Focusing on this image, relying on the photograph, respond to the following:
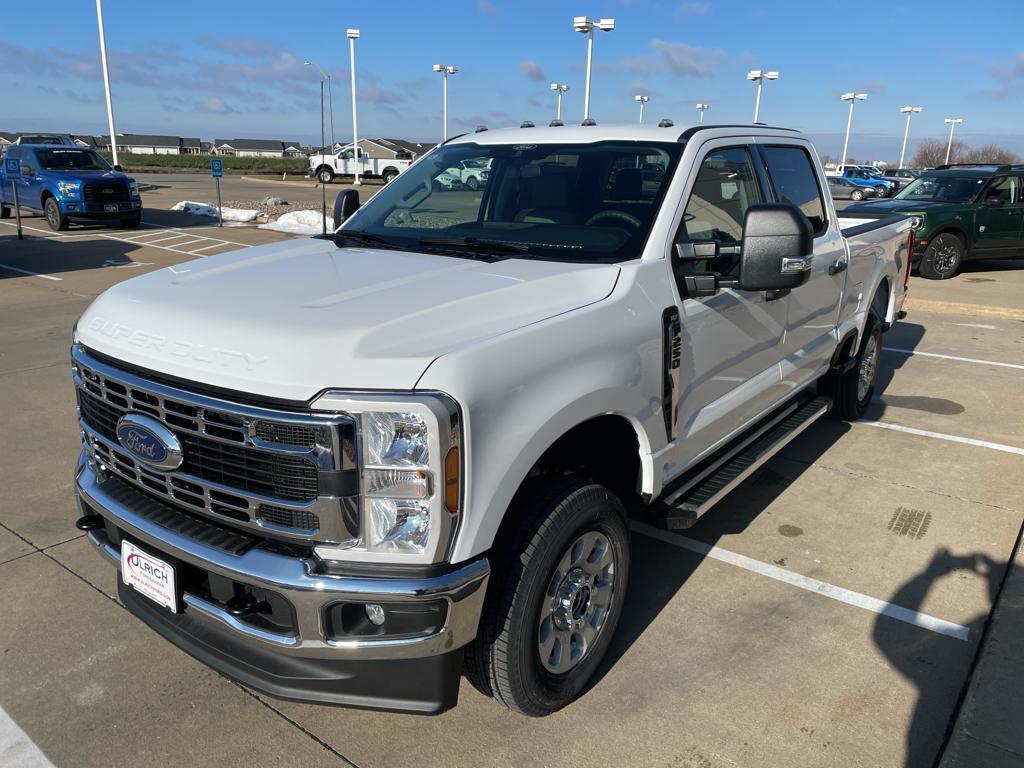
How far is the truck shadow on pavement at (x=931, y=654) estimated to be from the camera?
9.05 feet

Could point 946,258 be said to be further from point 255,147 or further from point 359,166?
point 255,147

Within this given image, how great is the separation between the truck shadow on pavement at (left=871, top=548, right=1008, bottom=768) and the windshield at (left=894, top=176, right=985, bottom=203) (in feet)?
38.7

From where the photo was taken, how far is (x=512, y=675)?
2.53 m

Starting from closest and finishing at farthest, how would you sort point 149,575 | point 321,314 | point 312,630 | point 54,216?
1. point 312,630
2. point 321,314
3. point 149,575
4. point 54,216

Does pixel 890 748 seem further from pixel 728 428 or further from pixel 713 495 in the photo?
pixel 728 428

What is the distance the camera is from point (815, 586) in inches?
147

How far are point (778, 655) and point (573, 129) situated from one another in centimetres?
256

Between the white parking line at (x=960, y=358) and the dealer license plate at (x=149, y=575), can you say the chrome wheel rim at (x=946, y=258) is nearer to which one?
the white parking line at (x=960, y=358)

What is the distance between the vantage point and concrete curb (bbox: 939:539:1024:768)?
8.44ft

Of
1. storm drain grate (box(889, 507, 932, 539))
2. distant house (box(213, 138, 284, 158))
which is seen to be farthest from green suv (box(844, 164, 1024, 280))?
distant house (box(213, 138, 284, 158))

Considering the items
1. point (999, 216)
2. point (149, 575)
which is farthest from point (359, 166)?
point (149, 575)

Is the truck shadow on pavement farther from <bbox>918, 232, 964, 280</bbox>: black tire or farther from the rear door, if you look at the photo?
<bbox>918, 232, 964, 280</bbox>: black tire

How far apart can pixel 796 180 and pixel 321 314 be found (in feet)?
10.5

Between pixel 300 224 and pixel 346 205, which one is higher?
pixel 346 205
